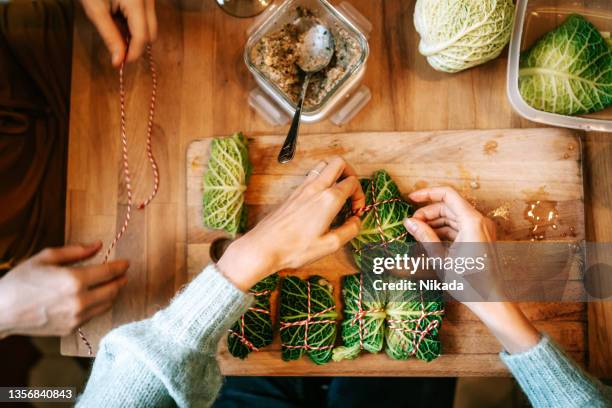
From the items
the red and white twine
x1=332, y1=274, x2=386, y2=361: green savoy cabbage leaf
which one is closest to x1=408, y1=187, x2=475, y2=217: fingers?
x1=332, y1=274, x2=386, y2=361: green savoy cabbage leaf

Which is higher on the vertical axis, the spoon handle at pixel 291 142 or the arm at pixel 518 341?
the spoon handle at pixel 291 142

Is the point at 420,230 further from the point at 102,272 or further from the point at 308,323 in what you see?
the point at 102,272

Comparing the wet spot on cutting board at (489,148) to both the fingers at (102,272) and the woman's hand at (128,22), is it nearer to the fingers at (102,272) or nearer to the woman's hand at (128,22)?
the woman's hand at (128,22)

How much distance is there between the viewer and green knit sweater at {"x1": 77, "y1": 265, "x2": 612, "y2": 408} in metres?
1.62

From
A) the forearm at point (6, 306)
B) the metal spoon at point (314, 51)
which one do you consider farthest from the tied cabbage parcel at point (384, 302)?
the forearm at point (6, 306)

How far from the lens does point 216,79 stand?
2145 millimetres

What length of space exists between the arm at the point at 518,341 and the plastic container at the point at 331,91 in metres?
0.52

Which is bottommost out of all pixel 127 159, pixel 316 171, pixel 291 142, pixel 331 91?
pixel 127 159

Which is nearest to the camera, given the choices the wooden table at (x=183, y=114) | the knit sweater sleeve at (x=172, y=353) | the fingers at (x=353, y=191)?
the knit sweater sleeve at (x=172, y=353)

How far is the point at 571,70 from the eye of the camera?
1892 mm

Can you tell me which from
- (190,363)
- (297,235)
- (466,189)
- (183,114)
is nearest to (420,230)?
(466,189)

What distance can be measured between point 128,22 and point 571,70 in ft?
6.08

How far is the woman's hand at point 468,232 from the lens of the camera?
1.80 meters

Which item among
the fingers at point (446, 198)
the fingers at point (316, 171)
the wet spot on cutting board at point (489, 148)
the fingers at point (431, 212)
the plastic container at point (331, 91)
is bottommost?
the fingers at point (431, 212)
